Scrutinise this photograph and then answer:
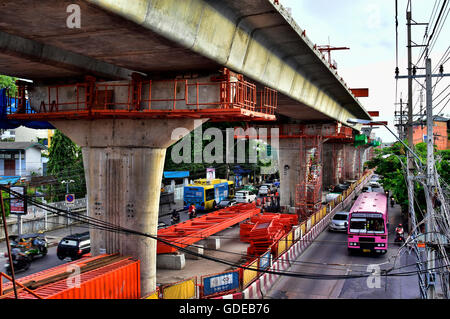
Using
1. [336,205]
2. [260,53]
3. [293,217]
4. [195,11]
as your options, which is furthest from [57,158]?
[195,11]

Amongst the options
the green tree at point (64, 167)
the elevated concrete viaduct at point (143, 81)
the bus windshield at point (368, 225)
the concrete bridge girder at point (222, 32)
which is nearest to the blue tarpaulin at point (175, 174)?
the green tree at point (64, 167)

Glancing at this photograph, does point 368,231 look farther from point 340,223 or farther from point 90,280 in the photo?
point 90,280

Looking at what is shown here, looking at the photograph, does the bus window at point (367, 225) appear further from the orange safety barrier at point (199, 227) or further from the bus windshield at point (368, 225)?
the orange safety barrier at point (199, 227)

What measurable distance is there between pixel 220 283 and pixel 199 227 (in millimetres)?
7312

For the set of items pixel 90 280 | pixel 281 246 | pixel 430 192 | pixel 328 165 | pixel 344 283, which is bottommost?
pixel 344 283

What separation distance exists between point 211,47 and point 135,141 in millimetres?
5000

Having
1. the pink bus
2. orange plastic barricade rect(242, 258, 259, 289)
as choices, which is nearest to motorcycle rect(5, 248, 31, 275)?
orange plastic barricade rect(242, 258, 259, 289)

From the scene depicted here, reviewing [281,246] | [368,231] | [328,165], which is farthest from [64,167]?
[328,165]

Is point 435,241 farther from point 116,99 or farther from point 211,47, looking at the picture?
point 116,99

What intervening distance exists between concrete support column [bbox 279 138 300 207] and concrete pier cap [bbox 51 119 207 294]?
21.0 meters

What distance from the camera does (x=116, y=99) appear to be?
13758mm

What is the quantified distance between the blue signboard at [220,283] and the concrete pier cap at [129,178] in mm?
1949

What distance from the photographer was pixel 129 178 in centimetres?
1408
